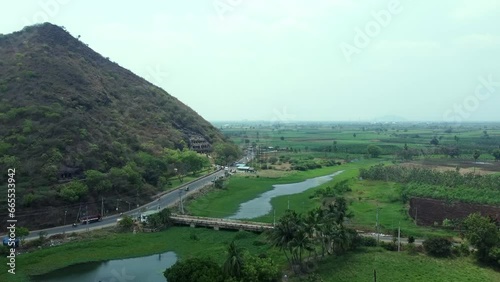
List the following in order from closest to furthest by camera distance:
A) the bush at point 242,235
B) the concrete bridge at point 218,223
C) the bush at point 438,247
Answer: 1. the bush at point 438,247
2. the bush at point 242,235
3. the concrete bridge at point 218,223

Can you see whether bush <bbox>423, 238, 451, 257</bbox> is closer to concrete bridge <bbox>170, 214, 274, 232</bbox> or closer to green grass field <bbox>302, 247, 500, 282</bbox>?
green grass field <bbox>302, 247, 500, 282</bbox>

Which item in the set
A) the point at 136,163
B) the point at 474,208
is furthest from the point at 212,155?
the point at 474,208

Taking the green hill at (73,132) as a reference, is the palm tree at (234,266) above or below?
below

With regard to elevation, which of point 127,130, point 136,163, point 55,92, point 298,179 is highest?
point 55,92

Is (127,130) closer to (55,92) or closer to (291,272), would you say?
(55,92)

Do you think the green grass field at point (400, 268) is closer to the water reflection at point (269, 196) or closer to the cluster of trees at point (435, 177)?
the water reflection at point (269, 196)

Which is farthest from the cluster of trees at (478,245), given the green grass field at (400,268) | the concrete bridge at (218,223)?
the concrete bridge at (218,223)
